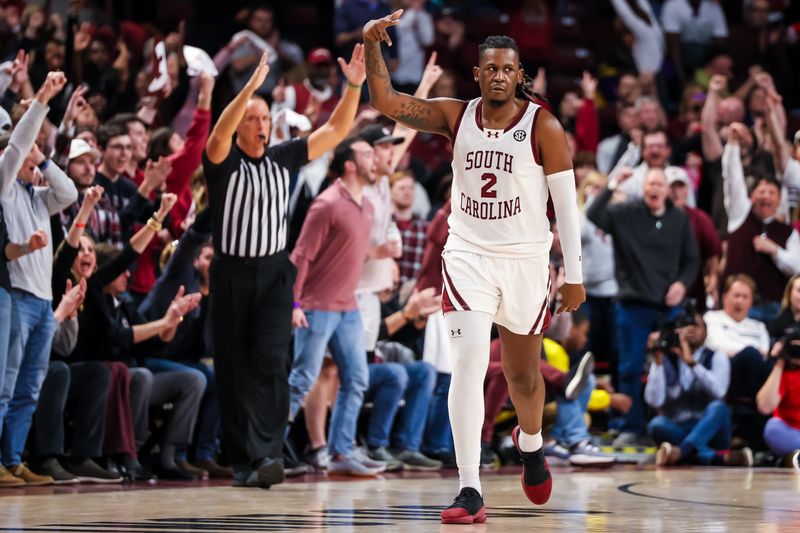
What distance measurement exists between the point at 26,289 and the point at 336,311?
2.13 m

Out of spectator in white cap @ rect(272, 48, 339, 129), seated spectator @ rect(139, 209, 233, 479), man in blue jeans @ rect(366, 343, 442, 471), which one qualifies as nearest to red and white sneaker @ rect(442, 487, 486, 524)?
seated spectator @ rect(139, 209, 233, 479)

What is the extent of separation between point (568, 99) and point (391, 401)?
582 cm

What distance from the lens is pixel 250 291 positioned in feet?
27.5

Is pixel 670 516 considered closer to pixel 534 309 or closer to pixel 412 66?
pixel 534 309

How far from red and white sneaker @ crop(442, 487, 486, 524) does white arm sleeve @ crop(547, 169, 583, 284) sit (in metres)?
1.05

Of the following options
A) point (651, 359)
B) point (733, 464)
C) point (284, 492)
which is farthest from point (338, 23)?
point (284, 492)

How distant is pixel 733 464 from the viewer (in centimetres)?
1139

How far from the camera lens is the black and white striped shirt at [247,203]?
331 inches

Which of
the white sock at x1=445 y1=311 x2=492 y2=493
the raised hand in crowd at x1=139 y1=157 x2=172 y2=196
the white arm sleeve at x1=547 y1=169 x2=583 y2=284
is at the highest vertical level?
the raised hand in crowd at x1=139 y1=157 x2=172 y2=196

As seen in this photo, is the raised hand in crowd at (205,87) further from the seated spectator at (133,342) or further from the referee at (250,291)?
the referee at (250,291)

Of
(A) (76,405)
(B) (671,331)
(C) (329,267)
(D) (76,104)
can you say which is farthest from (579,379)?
(D) (76,104)

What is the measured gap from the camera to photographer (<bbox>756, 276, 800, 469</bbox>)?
11047 millimetres

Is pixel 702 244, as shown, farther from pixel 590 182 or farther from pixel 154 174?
pixel 154 174

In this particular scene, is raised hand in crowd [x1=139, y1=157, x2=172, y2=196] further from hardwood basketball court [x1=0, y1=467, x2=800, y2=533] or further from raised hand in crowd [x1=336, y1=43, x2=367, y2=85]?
hardwood basketball court [x1=0, y1=467, x2=800, y2=533]
